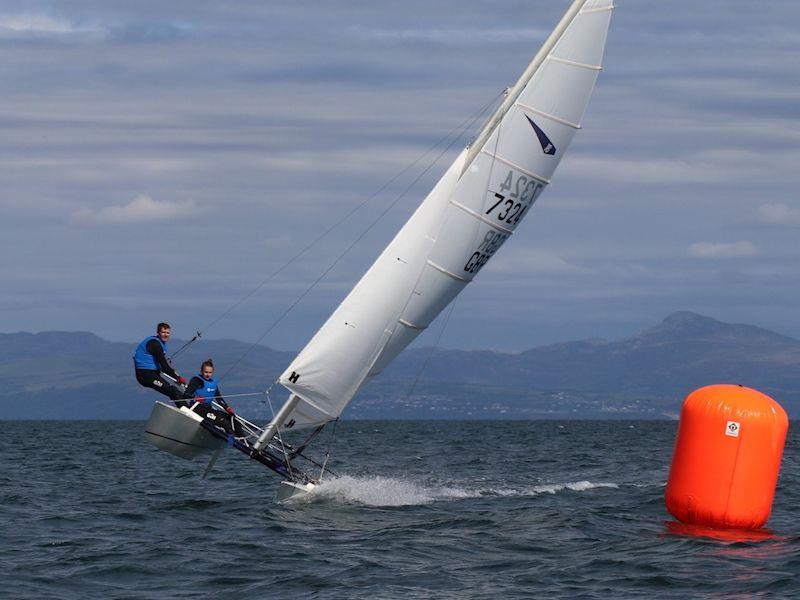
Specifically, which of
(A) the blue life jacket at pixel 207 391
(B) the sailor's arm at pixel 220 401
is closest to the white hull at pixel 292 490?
(B) the sailor's arm at pixel 220 401

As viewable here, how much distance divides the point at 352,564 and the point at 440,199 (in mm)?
7313

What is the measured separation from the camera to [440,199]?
22172 mm

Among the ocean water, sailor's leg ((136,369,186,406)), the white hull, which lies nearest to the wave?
the ocean water

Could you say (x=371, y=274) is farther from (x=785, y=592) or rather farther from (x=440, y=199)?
(x=785, y=592)

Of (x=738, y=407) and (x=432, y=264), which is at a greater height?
(x=432, y=264)

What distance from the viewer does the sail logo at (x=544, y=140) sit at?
2128cm

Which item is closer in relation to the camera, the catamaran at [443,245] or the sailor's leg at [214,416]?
the catamaran at [443,245]

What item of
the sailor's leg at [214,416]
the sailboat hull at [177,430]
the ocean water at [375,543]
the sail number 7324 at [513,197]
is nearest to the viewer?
the ocean water at [375,543]

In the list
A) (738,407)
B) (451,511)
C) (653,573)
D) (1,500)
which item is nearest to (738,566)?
(653,573)

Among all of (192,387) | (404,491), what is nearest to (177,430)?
(192,387)

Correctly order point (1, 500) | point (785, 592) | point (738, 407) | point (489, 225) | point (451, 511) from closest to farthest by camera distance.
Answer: point (785, 592) < point (738, 407) < point (489, 225) < point (451, 511) < point (1, 500)

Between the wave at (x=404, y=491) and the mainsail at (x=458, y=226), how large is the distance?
8.41 feet

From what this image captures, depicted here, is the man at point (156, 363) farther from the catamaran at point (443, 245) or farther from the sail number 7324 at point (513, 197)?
the sail number 7324 at point (513, 197)

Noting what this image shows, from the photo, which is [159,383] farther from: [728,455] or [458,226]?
[728,455]
